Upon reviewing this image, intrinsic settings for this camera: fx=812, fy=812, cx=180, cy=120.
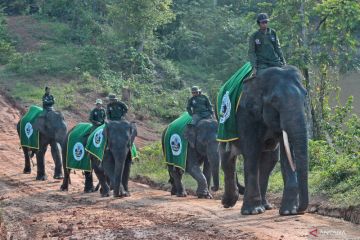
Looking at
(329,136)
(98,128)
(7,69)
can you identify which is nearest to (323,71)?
(329,136)

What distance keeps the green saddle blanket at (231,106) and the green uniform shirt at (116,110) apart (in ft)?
16.0

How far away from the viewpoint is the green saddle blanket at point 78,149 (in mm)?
18344

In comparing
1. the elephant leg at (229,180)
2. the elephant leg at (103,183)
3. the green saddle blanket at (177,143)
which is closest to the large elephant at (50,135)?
the elephant leg at (103,183)

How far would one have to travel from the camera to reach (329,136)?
19.6 meters

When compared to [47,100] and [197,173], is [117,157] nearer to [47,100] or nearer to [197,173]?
[197,173]

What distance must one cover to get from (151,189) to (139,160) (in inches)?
163

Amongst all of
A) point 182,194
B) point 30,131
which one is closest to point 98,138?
point 182,194

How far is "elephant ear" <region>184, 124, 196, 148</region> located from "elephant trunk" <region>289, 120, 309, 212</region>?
6.05 meters

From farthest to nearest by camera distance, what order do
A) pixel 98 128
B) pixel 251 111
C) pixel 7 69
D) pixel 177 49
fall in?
1. pixel 177 49
2. pixel 7 69
3. pixel 98 128
4. pixel 251 111

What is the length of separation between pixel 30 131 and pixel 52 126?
3.58ft

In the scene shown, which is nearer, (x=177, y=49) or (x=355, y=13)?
(x=355, y=13)

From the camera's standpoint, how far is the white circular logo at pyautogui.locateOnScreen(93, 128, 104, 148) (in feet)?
55.7

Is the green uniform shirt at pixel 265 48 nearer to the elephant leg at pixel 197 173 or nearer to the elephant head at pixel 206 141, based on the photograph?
the elephant head at pixel 206 141

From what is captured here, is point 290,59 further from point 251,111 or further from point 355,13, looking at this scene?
point 251,111
